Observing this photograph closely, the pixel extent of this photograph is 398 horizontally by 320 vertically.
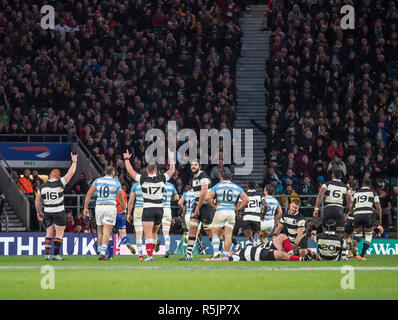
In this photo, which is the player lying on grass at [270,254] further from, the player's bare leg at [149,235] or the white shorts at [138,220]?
the white shorts at [138,220]

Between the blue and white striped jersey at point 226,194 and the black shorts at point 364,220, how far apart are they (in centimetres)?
392

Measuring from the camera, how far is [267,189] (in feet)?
78.6

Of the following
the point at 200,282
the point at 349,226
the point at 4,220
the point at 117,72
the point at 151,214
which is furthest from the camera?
the point at 117,72

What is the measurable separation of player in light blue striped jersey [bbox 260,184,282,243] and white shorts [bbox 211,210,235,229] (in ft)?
9.37

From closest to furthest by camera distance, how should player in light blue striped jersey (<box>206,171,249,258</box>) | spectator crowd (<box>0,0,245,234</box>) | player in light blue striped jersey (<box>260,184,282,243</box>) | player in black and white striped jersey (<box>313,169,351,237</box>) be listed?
player in light blue striped jersey (<box>206,171,249,258</box>)
player in black and white striped jersey (<box>313,169,351,237</box>)
player in light blue striped jersey (<box>260,184,282,243</box>)
spectator crowd (<box>0,0,245,234</box>)

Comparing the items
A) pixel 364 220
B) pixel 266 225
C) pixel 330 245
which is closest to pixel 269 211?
pixel 266 225

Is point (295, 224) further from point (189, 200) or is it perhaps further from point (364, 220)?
point (189, 200)

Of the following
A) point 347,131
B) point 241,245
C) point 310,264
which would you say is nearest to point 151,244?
point 310,264

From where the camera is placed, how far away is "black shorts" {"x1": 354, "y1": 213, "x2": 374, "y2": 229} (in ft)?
74.9

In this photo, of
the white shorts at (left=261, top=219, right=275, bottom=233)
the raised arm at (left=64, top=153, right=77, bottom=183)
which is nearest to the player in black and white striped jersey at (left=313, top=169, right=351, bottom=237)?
the white shorts at (left=261, top=219, right=275, bottom=233)

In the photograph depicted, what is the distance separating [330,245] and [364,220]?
2482 millimetres

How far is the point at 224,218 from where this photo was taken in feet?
68.6

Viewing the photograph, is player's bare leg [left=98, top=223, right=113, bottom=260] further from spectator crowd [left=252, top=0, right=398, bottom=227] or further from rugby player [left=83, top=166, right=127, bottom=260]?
spectator crowd [left=252, top=0, right=398, bottom=227]
